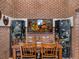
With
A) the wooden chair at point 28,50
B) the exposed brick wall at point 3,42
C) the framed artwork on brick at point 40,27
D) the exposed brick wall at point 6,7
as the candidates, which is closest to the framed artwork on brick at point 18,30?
the framed artwork on brick at point 40,27

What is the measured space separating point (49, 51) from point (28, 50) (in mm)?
759

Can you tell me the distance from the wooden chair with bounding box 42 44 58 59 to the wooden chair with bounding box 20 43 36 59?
0.35 metres

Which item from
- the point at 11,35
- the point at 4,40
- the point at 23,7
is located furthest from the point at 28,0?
the point at 4,40

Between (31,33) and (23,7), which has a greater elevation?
(23,7)

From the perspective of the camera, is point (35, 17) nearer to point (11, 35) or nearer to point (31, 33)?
point (31, 33)

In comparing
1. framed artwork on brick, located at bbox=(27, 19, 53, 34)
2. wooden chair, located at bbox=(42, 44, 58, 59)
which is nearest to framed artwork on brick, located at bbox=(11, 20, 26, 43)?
framed artwork on brick, located at bbox=(27, 19, 53, 34)

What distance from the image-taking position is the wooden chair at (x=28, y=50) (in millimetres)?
6234

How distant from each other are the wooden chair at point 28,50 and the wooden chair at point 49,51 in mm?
351

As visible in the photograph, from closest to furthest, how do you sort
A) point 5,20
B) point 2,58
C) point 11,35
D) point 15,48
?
point 15,48
point 2,58
point 5,20
point 11,35

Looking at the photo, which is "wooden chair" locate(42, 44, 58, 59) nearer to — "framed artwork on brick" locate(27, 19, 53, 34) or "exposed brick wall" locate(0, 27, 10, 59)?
"exposed brick wall" locate(0, 27, 10, 59)

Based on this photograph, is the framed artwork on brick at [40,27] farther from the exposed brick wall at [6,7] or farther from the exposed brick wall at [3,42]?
the exposed brick wall at [3,42]

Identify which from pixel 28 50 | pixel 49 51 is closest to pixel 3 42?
pixel 28 50

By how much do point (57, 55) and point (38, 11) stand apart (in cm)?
325

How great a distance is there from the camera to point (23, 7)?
8.99 meters
